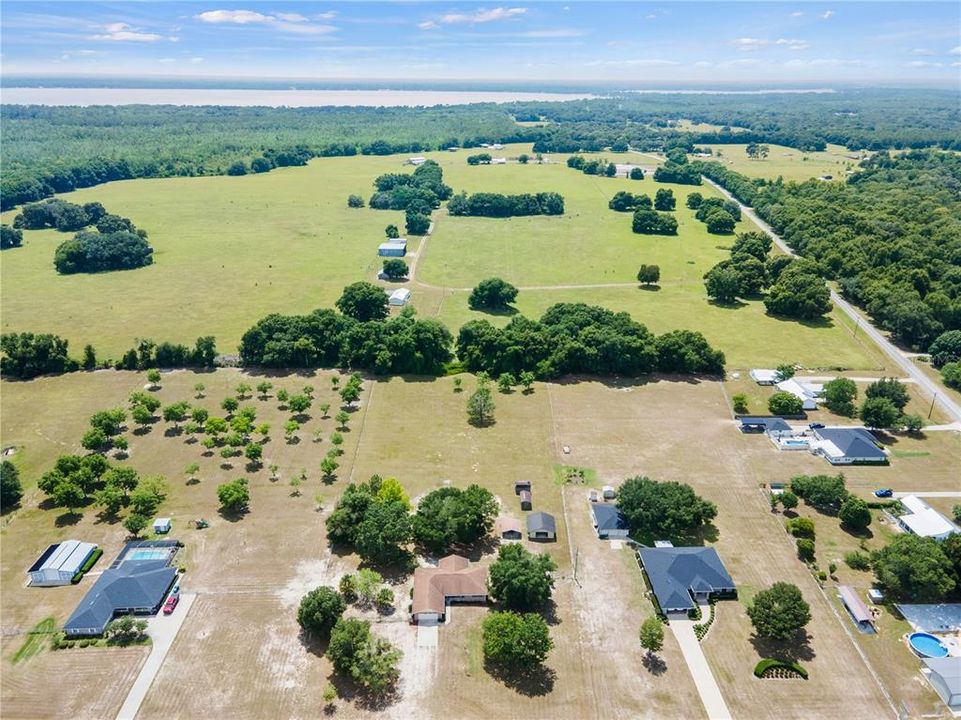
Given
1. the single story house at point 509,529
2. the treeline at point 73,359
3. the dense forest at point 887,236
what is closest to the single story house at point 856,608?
the single story house at point 509,529

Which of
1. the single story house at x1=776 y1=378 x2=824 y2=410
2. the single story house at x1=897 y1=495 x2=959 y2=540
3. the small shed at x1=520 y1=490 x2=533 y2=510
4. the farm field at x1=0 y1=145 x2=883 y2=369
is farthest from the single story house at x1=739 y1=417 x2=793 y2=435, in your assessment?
the small shed at x1=520 y1=490 x2=533 y2=510

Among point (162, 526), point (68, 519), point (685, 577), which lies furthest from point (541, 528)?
point (68, 519)

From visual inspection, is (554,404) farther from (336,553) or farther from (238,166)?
(238,166)

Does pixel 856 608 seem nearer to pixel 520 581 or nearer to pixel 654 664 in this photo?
pixel 654 664

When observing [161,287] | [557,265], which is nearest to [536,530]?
[557,265]

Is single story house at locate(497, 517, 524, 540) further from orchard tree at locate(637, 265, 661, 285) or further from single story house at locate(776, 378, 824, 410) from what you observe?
orchard tree at locate(637, 265, 661, 285)

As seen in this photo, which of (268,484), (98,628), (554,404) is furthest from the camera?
(554,404)
